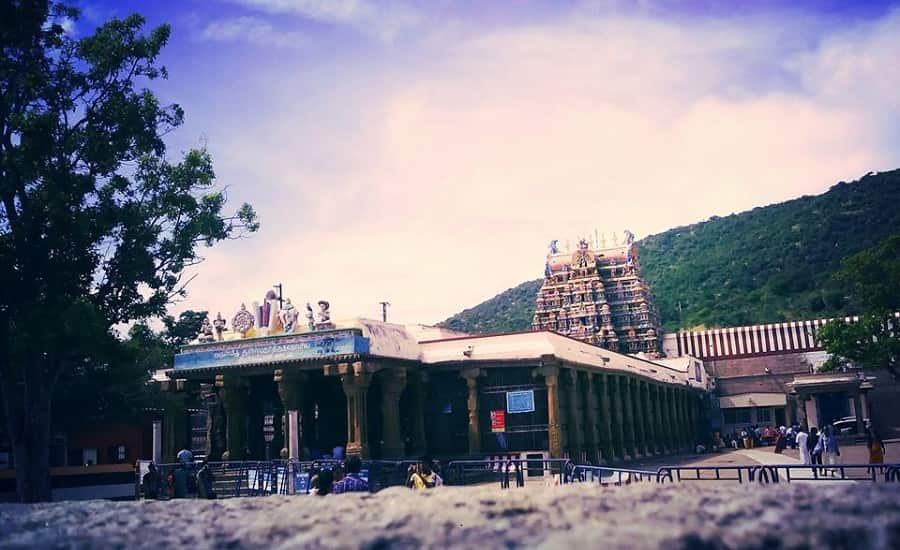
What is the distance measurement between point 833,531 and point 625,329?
6671 centimetres

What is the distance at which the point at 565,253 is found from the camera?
74250 millimetres

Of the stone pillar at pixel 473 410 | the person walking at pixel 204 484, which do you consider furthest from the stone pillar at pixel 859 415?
the person walking at pixel 204 484

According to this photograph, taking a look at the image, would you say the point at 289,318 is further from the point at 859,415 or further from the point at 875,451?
the point at 859,415

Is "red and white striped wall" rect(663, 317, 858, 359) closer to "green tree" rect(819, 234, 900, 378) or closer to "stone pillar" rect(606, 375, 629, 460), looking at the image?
"green tree" rect(819, 234, 900, 378)

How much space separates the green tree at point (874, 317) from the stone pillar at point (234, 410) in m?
34.2

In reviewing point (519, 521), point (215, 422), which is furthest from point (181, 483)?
point (519, 521)

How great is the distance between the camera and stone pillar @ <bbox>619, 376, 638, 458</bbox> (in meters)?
38.7

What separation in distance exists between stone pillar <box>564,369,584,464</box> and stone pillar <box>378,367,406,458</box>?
6.37 meters

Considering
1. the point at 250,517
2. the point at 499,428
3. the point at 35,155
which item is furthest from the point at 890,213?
the point at 250,517

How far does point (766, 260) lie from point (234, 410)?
4092 inches

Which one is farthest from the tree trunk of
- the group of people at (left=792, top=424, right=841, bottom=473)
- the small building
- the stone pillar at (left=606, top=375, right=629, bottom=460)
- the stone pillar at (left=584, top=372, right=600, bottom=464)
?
the small building

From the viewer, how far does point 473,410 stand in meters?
29.9

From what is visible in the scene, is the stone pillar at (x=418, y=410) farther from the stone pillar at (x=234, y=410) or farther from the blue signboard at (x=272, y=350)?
the stone pillar at (x=234, y=410)

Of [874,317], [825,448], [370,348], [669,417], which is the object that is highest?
[874,317]
